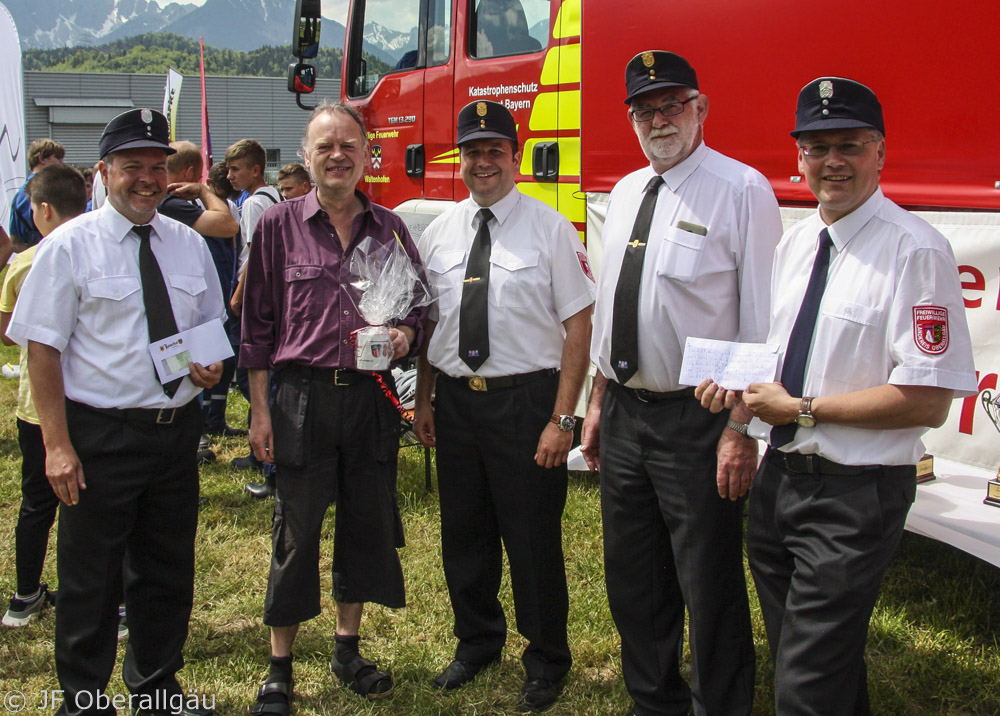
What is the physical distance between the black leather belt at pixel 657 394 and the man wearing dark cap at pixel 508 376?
0.33m

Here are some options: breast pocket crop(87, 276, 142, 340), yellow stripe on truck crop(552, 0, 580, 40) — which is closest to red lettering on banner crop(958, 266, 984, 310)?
yellow stripe on truck crop(552, 0, 580, 40)

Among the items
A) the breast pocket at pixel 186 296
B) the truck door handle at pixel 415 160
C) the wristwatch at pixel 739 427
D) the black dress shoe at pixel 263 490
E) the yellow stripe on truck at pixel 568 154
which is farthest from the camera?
the truck door handle at pixel 415 160

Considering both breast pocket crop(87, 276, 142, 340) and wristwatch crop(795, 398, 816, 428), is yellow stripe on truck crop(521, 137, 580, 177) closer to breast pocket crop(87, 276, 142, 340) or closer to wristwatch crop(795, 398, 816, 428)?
breast pocket crop(87, 276, 142, 340)

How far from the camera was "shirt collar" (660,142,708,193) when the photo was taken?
2705 mm

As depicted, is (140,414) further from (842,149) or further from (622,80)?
(622,80)

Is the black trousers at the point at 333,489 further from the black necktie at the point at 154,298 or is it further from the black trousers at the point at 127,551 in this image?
the black necktie at the point at 154,298

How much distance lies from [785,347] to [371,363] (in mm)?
1375

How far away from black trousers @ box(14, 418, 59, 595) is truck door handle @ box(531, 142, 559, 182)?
10.3 feet

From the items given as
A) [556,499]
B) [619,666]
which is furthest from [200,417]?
[619,666]

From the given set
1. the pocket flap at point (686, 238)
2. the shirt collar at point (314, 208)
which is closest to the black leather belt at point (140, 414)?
the shirt collar at point (314, 208)

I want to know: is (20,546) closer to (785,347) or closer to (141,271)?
(141,271)

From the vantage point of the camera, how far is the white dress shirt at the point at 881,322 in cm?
206

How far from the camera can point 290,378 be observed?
10.0 ft

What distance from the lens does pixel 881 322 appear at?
7.00 feet
